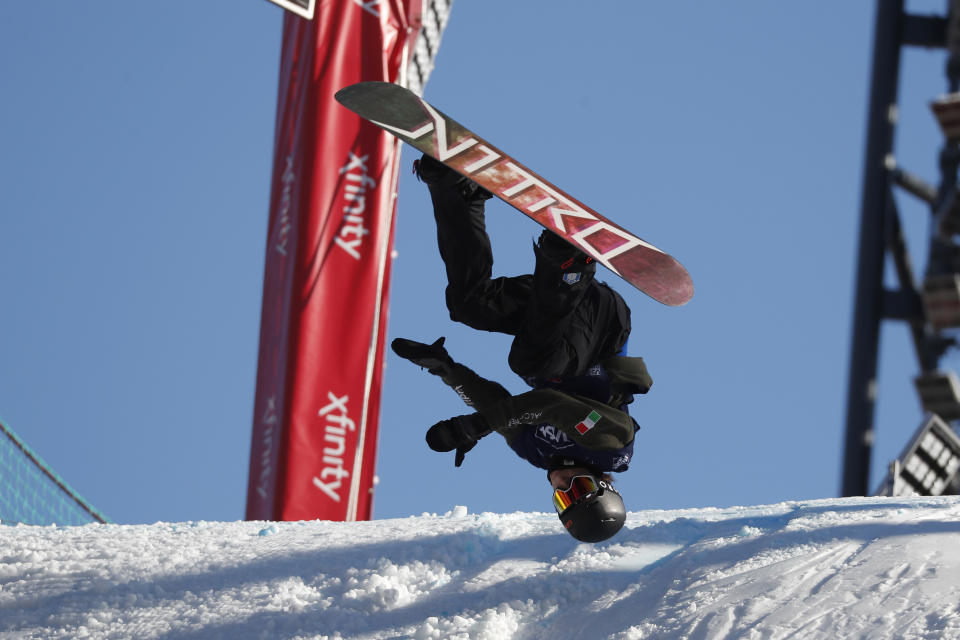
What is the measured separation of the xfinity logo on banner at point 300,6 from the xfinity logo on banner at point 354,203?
223 centimetres

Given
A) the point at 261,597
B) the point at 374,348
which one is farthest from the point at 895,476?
the point at 261,597

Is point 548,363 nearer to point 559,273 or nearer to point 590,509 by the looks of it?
point 559,273

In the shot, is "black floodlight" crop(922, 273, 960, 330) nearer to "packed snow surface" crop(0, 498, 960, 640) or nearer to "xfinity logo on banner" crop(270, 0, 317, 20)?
"xfinity logo on banner" crop(270, 0, 317, 20)

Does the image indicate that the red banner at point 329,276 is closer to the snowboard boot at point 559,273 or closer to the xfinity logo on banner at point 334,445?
the xfinity logo on banner at point 334,445

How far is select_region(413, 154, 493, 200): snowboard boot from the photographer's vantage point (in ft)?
13.8

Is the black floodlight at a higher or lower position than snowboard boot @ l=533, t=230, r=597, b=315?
higher

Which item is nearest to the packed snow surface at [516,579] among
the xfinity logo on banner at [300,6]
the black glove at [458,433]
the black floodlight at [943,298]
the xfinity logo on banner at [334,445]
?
the black glove at [458,433]

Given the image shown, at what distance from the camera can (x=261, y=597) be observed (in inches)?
200

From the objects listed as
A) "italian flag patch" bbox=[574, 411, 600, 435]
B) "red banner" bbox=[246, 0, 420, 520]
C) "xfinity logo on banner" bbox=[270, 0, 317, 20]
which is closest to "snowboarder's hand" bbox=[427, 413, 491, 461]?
"italian flag patch" bbox=[574, 411, 600, 435]

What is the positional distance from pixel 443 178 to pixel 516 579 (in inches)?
70.8

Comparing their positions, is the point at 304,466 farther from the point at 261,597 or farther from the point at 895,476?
the point at 261,597

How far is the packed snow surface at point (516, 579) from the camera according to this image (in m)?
4.53

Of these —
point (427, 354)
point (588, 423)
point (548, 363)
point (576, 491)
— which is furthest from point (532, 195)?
point (576, 491)

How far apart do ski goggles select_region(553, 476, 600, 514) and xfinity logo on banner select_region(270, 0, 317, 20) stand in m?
6.16
